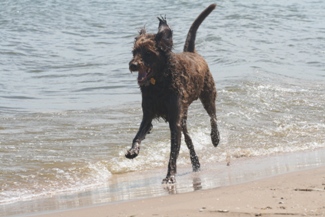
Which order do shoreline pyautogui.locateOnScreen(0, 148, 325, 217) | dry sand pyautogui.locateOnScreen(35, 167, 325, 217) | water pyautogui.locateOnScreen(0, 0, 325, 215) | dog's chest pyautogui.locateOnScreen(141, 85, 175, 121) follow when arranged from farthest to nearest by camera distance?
1. water pyautogui.locateOnScreen(0, 0, 325, 215)
2. dog's chest pyautogui.locateOnScreen(141, 85, 175, 121)
3. shoreline pyautogui.locateOnScreen(0, 148, 325, 217)
4. dry sand pyautogui.locateOnScreen(35, 167, 325, 217)

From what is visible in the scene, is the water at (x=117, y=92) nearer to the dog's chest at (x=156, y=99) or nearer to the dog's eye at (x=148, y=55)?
the dog's chest at (x=156, y=99)

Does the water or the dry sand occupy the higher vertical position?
the dry sand

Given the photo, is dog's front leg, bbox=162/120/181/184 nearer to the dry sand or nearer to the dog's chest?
the dog's chest

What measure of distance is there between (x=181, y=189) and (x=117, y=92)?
7.05 meters

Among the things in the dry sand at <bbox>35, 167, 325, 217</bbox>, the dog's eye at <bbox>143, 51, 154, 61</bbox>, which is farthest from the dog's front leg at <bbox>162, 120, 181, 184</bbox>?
the dry sand at <bbox>35, 167, 325, 217</bbox>

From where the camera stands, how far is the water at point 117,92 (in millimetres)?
8594

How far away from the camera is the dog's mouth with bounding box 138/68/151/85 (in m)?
7.21

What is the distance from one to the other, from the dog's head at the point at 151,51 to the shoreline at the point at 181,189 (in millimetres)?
1043

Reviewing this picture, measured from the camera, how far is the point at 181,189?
6.74 metres

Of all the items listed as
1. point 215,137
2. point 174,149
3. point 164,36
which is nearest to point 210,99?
point 215,137

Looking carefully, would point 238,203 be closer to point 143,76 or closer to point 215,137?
point 143,76

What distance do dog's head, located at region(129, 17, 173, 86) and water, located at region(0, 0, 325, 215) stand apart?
122 cm

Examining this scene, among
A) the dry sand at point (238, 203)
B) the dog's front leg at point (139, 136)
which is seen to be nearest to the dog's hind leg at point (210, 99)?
the dog's front leg at point (139, 136)

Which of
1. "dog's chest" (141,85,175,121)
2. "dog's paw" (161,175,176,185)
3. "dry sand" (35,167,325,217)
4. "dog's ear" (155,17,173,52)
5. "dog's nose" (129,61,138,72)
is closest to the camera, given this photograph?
"dry sand" (35,167,325,217)
